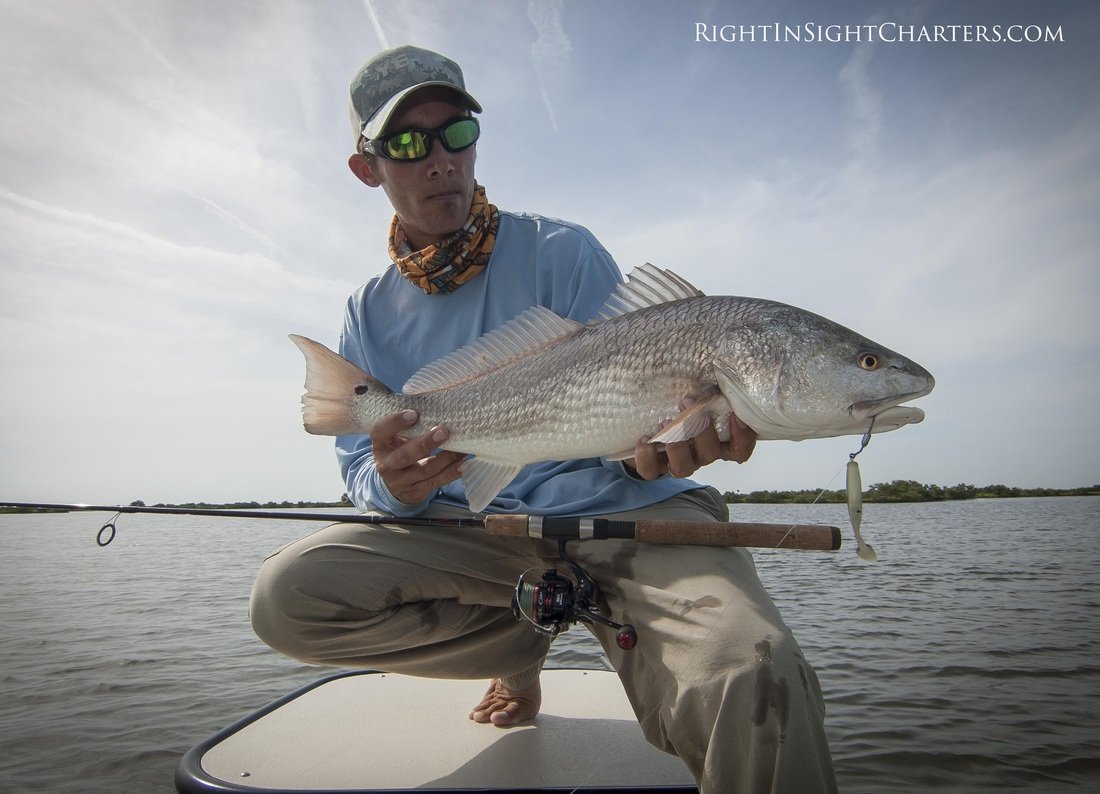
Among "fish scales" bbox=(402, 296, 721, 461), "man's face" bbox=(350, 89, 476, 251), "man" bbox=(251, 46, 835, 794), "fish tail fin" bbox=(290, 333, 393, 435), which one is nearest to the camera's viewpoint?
"man" bbox=(251, 46, 835, 794)

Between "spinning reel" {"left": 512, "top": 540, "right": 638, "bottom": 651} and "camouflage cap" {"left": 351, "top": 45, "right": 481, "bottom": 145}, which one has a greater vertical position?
"camouflage cap" {"left": 351, "top": 45, "right": 481, "bottom": 145}

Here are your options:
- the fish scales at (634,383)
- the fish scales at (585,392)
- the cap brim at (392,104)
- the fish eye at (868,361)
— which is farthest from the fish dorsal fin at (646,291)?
the cap brim at (392,104)

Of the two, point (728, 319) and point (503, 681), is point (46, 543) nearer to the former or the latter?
point (503, 681)

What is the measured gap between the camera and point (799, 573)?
39.9 ft

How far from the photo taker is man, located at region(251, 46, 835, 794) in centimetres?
218

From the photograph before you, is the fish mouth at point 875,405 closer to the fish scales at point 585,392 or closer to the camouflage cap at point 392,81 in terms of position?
the fish scales at point 585,392

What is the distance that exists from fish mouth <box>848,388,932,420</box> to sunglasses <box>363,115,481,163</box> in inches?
98.0

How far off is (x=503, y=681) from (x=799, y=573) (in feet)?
32.2

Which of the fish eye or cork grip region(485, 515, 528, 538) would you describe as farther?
cork grip region(485, 515, 528, 538)

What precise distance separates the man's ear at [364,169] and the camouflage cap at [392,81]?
135mm

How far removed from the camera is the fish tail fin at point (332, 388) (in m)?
3.24

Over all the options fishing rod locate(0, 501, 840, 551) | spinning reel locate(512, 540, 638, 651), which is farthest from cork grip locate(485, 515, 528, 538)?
spinning reel locate(512, 540, 638, 651)

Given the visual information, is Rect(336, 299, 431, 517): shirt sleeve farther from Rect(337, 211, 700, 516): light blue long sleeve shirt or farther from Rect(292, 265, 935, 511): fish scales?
Rect(292, 265, 935, 511): fish scales

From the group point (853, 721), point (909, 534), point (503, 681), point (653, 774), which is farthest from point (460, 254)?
point (909, 534)
